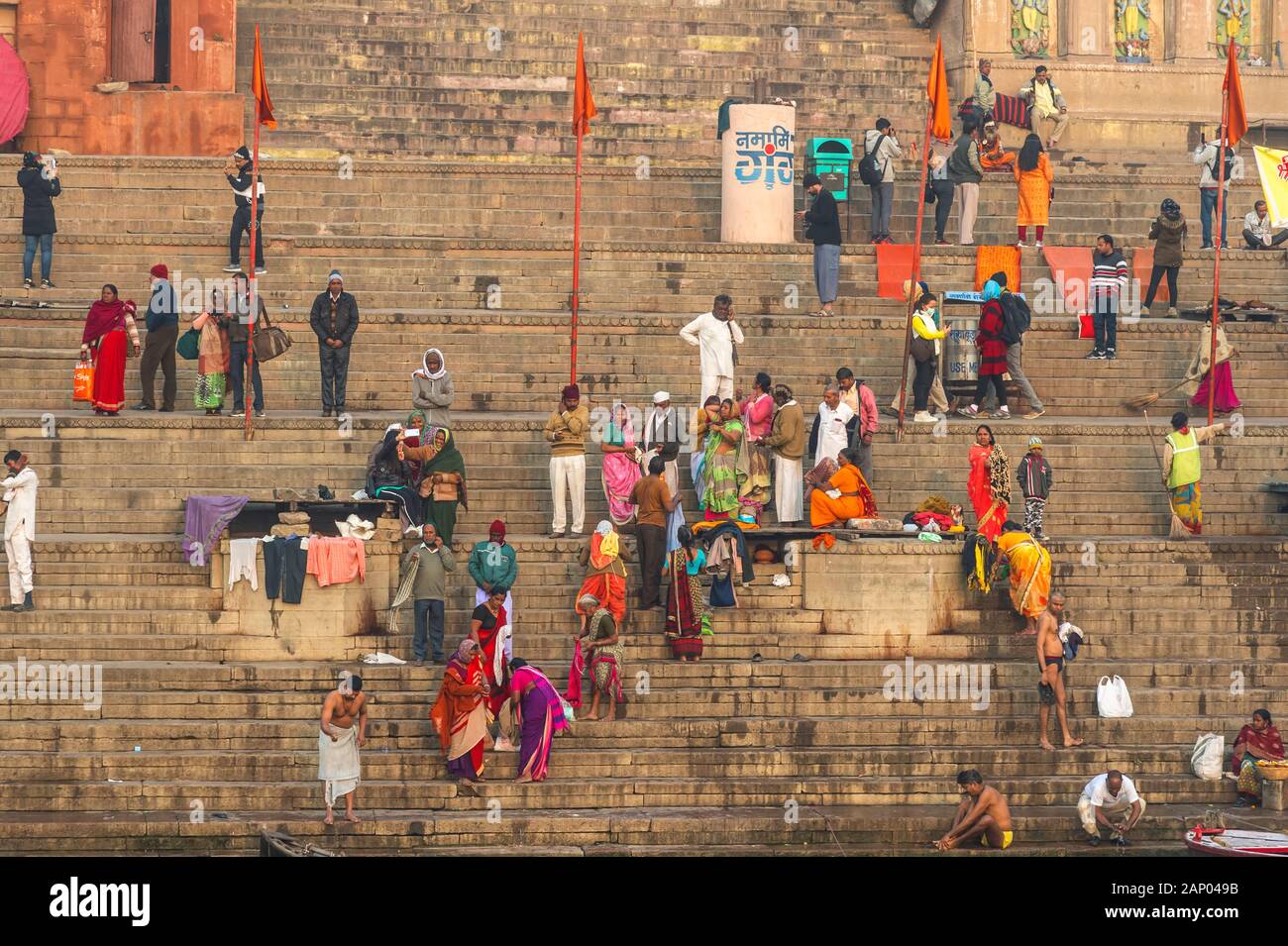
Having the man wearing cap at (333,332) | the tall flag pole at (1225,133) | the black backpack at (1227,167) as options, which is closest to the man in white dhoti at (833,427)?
the tall flag pole at (1225,133)

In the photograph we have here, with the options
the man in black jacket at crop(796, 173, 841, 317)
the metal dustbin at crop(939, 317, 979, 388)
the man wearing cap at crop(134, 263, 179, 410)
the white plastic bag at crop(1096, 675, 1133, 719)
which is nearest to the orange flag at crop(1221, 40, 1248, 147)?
the metal dustbin at crop(939, 317, 979, 388)

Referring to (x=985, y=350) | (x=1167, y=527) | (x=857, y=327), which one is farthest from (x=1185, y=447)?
(x=857, y=327)

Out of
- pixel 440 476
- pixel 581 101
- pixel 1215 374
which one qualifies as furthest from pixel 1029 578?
pixel 581 101

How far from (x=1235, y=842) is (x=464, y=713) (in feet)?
20.3

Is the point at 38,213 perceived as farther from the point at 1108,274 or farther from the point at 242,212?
the point at 1108,274

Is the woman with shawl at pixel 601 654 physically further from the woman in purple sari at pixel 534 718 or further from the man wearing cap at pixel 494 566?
the man wearing cap at pixel 494 566

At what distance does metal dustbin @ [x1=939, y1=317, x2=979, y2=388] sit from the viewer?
25562mm

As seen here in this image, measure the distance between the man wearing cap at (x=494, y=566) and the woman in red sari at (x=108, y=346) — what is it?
4895mm

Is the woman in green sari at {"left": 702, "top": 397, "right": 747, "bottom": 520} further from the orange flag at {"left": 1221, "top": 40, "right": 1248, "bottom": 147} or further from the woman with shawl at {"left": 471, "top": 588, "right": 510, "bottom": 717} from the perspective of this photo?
the orange flag at {"left": 1221, "top": 40, "right": 1248, "bottom": 147}

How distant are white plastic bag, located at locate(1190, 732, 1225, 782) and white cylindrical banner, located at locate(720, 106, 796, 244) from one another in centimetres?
944

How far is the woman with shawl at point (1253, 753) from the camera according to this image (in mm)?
20656
